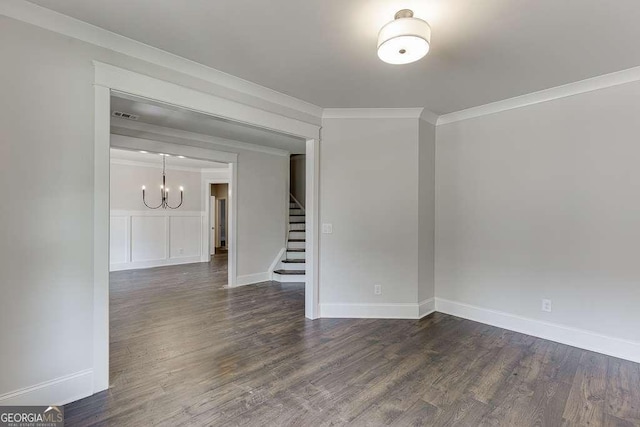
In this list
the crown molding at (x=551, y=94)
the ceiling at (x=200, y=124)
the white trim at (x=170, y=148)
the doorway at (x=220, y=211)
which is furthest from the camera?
the doorway at (x=220, y=211)

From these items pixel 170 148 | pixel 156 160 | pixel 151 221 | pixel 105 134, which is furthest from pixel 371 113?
pixel 151 221

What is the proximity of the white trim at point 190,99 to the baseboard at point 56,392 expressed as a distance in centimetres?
200

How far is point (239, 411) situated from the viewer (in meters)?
1.98

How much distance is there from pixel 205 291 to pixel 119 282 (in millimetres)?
1850

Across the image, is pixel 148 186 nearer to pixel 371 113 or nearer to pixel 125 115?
pixel 125 115

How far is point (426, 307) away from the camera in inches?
152

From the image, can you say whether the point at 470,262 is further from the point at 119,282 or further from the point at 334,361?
the point at 119,282

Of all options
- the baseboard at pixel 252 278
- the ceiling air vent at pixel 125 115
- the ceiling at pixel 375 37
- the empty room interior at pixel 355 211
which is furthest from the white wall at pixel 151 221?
the ceiling at pixel 375 37

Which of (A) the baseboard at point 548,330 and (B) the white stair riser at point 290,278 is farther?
(B) the white stair riser at point 290,278

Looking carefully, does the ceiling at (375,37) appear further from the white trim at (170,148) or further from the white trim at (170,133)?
the white trim at (170,148)

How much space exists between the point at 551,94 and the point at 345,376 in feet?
10.9

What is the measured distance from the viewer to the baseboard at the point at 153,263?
6.73 meters

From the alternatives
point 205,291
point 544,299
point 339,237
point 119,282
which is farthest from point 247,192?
point 544,299

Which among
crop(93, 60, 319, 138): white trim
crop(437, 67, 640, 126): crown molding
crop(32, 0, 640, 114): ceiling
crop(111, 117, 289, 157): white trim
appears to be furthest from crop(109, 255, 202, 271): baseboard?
crop(437, 67, 640, 126): crown molding
